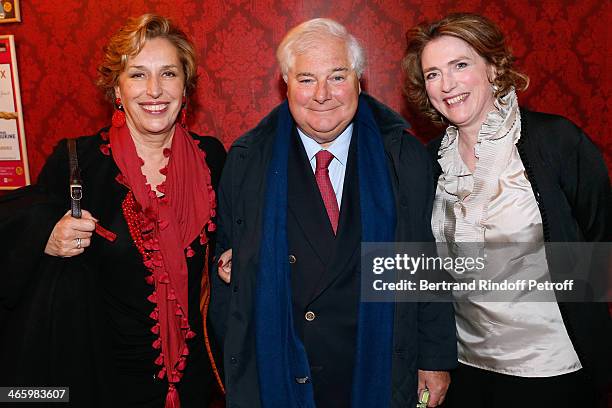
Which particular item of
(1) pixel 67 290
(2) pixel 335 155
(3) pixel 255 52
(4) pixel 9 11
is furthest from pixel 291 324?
(4) pixel 9 11

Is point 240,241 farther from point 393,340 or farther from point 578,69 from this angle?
point 578,69

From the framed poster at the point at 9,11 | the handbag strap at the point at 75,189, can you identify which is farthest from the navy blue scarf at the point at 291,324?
the framed poster at the point at 9,11

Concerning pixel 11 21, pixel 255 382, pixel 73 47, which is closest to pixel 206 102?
pixel 73 47

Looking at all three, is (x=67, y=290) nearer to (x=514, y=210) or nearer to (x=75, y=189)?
(x=75, y=189)

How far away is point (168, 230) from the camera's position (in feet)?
6.65

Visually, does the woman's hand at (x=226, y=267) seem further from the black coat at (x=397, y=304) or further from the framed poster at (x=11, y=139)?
the framed poster at (x=11, y=139)

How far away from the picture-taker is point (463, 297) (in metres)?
2.04

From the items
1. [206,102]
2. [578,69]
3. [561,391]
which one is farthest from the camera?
[206,102]

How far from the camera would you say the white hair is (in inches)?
76.5

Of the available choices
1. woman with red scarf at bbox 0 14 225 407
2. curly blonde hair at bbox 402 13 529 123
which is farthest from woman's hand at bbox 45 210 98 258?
curly blonde hair at bbox 402 13 529 123

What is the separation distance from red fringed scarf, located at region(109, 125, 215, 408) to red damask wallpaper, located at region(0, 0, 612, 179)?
1293mm

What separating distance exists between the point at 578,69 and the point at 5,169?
3.74 m

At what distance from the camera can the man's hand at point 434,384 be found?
202 cm

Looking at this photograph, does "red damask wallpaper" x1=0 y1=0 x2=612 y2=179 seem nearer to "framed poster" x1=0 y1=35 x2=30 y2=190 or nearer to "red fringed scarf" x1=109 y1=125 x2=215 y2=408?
"framed poster" x1=0 y1=35 x2=30 y2=190
